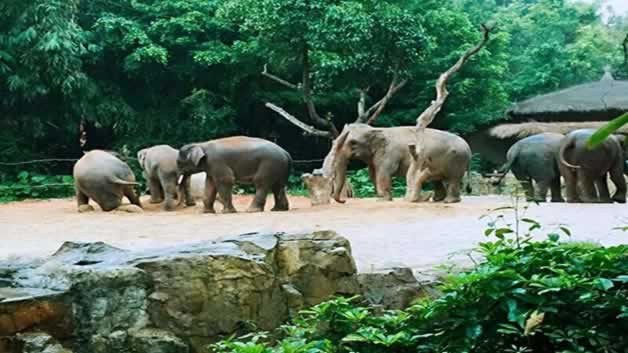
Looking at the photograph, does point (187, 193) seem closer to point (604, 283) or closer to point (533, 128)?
point (533, 128)

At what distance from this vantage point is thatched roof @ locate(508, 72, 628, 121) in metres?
18.8

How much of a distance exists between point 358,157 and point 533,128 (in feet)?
23.2

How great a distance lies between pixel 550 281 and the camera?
247 centimetres

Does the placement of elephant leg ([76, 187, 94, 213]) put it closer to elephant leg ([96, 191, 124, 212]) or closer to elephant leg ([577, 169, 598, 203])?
elephant leg ([96, 191, 124, 212])

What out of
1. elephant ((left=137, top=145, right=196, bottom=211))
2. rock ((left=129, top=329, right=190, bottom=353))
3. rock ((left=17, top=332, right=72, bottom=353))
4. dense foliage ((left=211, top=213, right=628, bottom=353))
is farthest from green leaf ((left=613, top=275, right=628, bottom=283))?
elephant ((left=137, top=145, right=196, bottom=211))

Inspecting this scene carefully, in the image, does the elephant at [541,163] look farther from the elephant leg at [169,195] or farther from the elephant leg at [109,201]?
the elephant leg at [109,201]

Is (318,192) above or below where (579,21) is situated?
below

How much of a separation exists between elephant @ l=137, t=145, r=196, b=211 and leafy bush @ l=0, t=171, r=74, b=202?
11.1ft

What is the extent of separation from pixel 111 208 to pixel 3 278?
7787 mm

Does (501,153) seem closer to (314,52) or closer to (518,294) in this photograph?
(314,52)

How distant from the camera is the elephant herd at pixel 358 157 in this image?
34.5ft

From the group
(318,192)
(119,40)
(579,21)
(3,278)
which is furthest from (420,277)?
(579,21)

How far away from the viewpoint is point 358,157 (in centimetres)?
1206

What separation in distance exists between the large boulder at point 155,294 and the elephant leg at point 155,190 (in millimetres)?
7990
